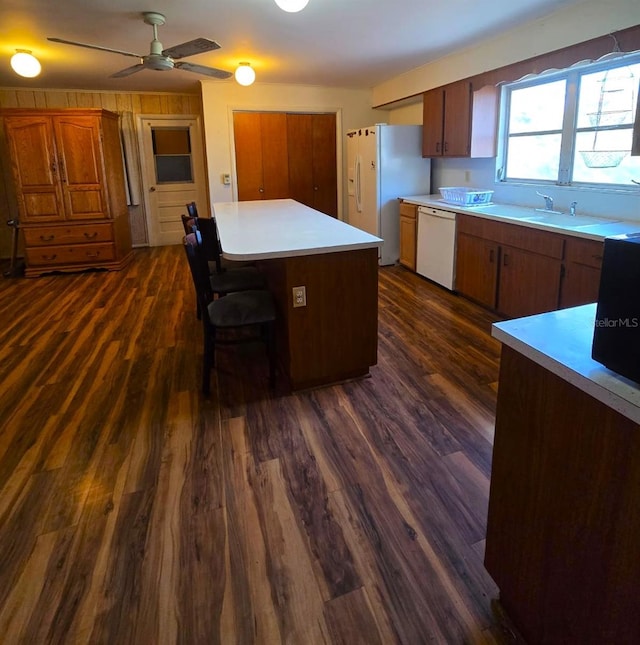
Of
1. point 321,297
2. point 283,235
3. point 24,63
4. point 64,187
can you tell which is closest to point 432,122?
point 283,235

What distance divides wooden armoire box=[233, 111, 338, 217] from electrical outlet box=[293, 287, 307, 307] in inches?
166

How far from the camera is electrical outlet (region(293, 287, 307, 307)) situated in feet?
8.13

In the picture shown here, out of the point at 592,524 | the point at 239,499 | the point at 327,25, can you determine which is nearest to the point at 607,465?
the point at 592,524

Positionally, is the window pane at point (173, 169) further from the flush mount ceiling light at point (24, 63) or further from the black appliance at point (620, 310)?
the black appliance at point (620, 310)

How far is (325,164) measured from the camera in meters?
6.62

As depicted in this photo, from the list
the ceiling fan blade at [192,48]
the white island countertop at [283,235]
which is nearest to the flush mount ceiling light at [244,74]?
the ceiling fan blade at [192,48]

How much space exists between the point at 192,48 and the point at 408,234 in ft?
9.70

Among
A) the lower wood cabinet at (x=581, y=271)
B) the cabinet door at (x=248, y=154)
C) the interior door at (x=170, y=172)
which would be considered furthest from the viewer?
the interior door at (x=170, y=172)

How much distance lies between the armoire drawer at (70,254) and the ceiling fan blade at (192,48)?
3028 millimetres

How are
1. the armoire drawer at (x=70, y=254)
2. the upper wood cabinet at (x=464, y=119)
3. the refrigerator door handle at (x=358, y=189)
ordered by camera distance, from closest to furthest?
the upper wood cabinet at (x=464, y=119) → the armoire drawer at (x=70, y=254) → the refrigerator door handle at (x=358, y=189)

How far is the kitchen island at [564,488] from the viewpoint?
88 cm

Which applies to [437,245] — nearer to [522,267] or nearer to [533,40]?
[522,267]

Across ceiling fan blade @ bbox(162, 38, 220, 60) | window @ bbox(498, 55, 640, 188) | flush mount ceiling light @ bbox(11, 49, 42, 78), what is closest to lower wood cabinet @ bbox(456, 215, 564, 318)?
window @ bbox(498, 55, 640, 188)

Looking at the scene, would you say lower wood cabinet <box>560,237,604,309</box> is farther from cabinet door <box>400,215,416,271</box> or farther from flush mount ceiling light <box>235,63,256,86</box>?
flush mount ceiling light <box>235,63,256,86</box>
